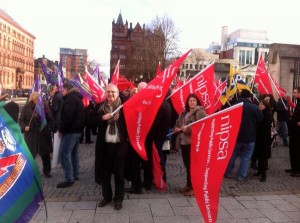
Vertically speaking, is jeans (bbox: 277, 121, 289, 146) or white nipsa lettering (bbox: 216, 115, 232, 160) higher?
white nipsa lettering (bbox: 216, 115, 232, 160)

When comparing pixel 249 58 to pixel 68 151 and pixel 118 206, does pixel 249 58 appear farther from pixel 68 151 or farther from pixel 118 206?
pixel 118 206

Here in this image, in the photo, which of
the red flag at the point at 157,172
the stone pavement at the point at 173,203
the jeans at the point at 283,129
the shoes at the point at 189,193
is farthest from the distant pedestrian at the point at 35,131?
the jeans at the point at 283,129

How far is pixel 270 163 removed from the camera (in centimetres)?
859

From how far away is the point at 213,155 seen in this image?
3.75 metres

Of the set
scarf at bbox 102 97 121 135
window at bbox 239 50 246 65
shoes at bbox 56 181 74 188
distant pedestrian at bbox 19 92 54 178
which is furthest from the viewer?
window at bbox 239 50 246 65

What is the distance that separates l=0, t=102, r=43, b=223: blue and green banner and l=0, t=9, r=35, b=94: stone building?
7938 centimetres

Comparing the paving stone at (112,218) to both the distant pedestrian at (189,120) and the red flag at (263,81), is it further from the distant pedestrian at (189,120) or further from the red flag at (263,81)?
the red flag at (263,81)

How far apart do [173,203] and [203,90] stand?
201 cm

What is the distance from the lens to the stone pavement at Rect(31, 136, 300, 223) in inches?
183

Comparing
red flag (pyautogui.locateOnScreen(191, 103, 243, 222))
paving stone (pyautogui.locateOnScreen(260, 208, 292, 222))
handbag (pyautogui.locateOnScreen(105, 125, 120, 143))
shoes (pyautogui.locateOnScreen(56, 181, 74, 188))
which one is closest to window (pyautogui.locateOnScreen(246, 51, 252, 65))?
shoes (pyautogui.locateOnScreen(56, 181, 74, 188))

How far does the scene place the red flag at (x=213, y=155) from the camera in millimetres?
3672

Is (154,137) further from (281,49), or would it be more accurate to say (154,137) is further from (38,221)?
(281,49)

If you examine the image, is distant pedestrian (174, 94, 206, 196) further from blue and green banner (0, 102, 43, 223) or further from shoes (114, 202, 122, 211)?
blue and green banner (0, 102, 43, 223)

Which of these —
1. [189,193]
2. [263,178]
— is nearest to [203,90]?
[189,193]
